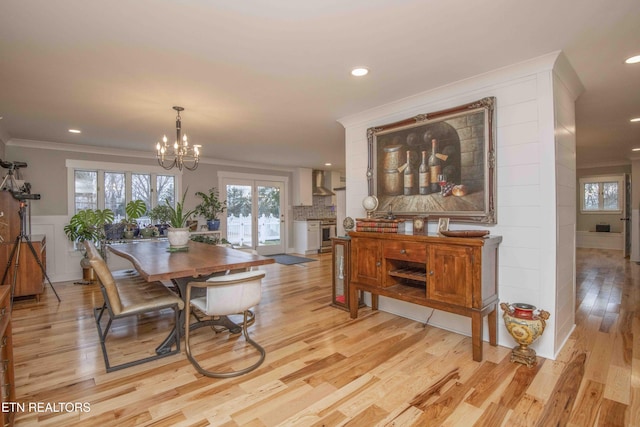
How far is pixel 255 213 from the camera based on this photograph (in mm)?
7750

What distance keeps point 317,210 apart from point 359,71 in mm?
6577

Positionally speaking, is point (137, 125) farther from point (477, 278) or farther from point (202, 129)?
point (477, 278)

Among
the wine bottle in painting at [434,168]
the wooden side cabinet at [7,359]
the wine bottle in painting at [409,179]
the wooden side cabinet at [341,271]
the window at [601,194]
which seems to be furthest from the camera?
the window at [601,194]

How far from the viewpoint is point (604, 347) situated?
2.59 metres

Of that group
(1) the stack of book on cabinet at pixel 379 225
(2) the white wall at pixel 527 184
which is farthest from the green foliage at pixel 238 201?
(2) the white wall at pixel 527 184

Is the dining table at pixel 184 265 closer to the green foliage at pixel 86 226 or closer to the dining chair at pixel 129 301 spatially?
the dining chair at pixel 129 301

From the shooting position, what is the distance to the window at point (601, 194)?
8078 mm

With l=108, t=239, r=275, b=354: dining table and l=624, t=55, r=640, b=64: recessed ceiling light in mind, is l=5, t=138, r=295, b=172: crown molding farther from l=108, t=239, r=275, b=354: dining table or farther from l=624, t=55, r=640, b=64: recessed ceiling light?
l=624, t=55, r=640, b=64: recessed ceiling light

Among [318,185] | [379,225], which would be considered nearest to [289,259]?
[318,185]

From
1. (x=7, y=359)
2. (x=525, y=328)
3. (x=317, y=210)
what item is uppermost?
(x=317, y=210)

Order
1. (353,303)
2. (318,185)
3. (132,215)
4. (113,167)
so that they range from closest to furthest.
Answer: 1. (353,303)
2. (132,215)
3. (113,167)
4. (318,185)

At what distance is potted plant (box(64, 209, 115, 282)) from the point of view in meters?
5.01

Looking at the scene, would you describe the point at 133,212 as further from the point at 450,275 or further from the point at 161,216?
the point at 450,275

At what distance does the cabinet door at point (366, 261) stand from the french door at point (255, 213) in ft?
15.6
